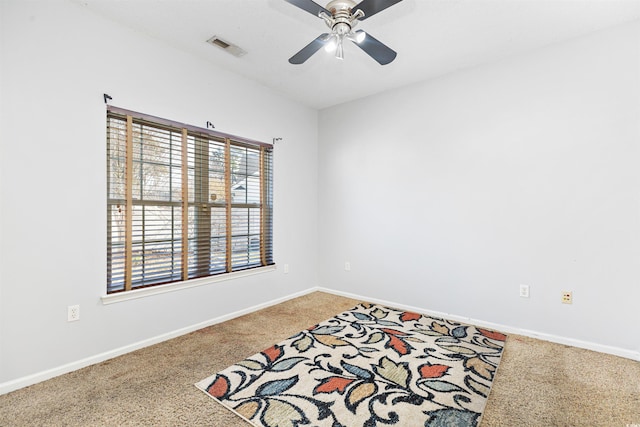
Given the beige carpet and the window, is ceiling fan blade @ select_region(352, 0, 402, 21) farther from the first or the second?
the beige carpet

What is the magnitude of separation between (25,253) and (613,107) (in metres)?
4.45

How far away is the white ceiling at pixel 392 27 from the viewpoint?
7.07ft

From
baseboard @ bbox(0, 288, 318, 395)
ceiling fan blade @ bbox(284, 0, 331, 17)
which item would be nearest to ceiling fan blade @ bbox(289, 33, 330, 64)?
ceiling fan blade @ bbox(284, 0, 331, 17)

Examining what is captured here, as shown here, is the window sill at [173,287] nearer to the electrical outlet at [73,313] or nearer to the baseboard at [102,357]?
the electrical outlet at [73,313]

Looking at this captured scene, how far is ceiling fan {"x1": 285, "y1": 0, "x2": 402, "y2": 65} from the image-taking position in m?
1.70

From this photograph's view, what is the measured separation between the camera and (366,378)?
6.69 ft

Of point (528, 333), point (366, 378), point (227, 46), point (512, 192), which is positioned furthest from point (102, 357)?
point (512, 192)

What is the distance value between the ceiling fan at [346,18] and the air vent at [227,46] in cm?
89

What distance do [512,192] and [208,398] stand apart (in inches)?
118

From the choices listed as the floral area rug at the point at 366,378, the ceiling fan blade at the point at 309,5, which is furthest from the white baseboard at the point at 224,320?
the ceiling fan blade at the point at 309,5

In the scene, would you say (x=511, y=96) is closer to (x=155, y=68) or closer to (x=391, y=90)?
(x=391, y=90)

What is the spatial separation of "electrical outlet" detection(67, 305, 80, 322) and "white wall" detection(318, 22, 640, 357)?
2.83m

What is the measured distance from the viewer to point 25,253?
196 cm

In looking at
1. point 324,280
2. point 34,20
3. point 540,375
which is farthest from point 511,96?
point 34,20
